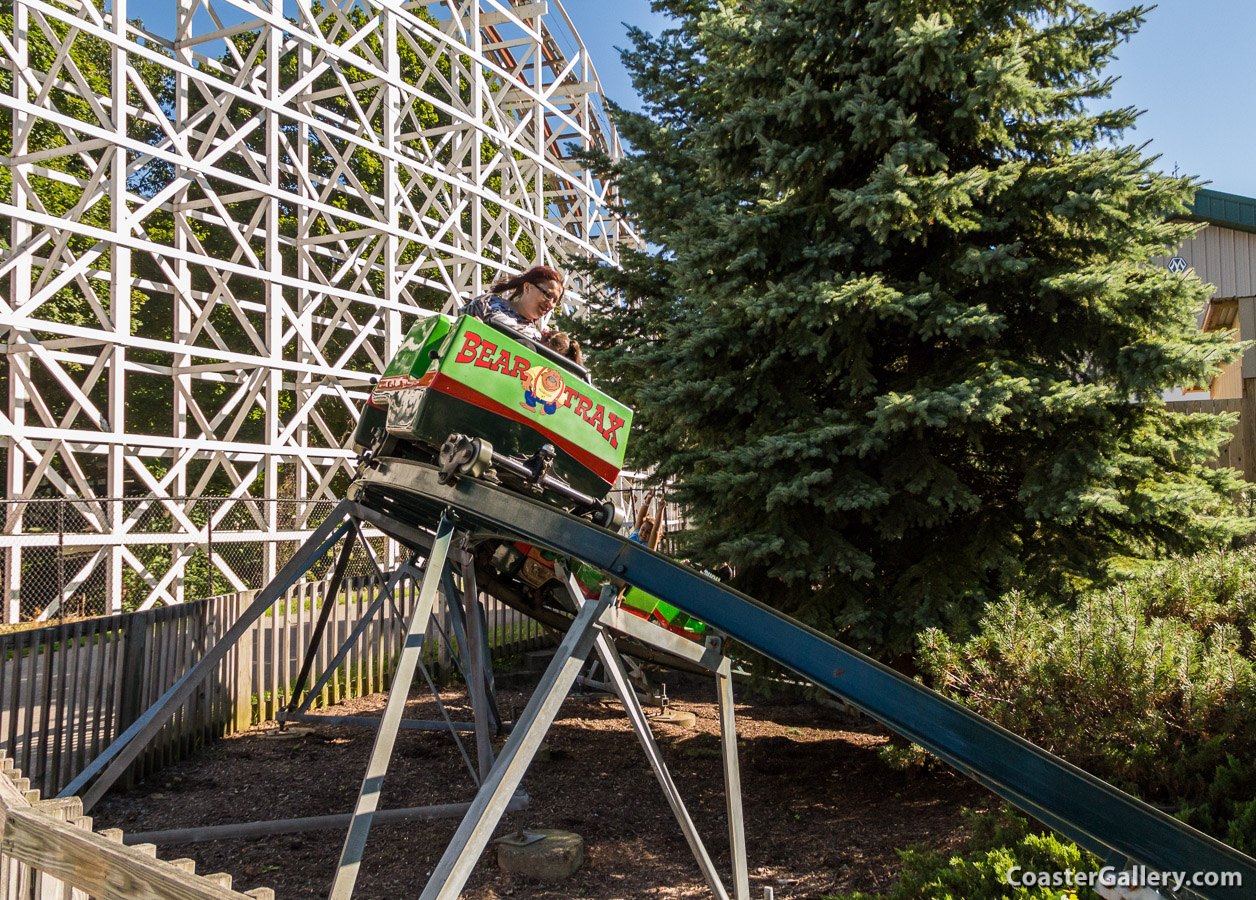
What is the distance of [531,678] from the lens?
30.7 ft

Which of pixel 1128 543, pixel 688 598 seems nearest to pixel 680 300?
pixel 1128 543

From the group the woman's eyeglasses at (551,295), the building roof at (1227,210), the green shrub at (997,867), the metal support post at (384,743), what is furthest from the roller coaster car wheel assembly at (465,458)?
the building roof at (1227,210)

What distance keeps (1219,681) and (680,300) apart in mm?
5192

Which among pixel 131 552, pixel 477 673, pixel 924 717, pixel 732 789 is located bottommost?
pixel 732 789

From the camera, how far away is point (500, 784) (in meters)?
2.64

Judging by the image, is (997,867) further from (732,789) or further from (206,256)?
(206,256)

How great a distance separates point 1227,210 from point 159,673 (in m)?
13.8

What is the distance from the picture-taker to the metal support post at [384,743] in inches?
116

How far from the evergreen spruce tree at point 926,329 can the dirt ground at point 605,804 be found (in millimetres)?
1116

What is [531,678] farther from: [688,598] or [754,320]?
[688,598]

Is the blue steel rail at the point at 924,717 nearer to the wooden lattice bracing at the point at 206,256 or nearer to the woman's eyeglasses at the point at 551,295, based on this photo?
the woman's eyeglasses at the point at 551,295

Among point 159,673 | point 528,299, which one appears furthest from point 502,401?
point 159,673

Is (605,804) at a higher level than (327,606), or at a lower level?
lower

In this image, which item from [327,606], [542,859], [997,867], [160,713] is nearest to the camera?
[997,867]
